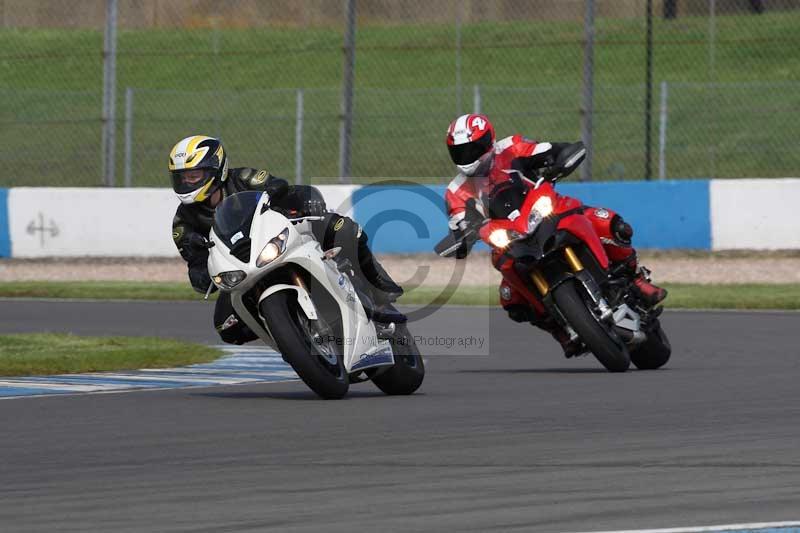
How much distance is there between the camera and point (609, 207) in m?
22.4

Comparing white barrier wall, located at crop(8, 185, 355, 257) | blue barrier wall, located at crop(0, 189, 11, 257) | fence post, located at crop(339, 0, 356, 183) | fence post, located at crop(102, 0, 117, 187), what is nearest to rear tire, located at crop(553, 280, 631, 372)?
fence post, located at crop(339, 0, 356, 183)

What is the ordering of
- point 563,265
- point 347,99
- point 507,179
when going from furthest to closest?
point 347,99
point 507,179
point 563,265

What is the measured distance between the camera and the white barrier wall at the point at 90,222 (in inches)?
931

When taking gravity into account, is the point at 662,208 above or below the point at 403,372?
above

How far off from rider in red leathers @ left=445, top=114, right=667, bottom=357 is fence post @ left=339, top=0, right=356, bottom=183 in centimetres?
1135

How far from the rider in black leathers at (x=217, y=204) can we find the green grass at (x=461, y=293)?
8.77 m

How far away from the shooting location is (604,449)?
7859mm

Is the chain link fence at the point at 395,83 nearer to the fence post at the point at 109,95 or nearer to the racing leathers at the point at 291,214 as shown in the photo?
the fence post at the point at 109,95

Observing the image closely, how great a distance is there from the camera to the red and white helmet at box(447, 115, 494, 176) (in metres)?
11.8

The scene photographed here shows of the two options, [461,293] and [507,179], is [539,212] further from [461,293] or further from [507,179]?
[461,293]

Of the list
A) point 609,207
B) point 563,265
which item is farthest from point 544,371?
point 609,207

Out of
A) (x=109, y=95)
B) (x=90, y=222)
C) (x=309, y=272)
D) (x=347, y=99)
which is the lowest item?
(x=309, y=272)

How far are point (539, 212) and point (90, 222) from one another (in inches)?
516

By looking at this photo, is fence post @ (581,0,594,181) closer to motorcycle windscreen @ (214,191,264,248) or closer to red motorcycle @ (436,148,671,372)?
red motorcycle @ (436,148,671,372)
